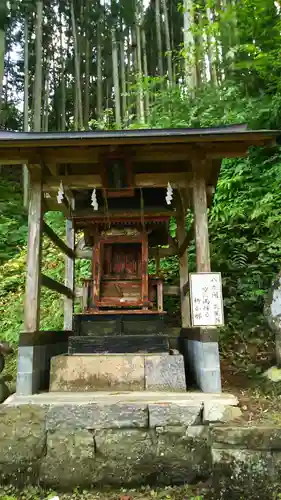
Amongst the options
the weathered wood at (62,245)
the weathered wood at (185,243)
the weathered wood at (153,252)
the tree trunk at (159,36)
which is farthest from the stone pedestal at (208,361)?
the tree trunk at (159,36)

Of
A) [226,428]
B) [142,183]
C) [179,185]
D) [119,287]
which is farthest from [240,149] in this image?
[226,428]

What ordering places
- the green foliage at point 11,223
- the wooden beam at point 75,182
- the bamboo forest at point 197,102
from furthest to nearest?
1. the green foliage at point 11,223
2. the bamboo forest at point 197,102
3. the wooden beam at point 75,182

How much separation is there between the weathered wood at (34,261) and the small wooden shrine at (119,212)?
0.01 meters

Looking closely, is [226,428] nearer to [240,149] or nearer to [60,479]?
[60,479]

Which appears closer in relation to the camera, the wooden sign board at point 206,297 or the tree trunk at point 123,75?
the wooden sign board at point 206,297

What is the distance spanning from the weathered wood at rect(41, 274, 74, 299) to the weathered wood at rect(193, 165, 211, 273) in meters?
2.06

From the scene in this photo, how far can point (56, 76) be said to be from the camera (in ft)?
75.5

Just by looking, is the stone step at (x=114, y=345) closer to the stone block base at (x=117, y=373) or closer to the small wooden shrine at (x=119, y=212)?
the small wooden shrine at (x=119, y=212)

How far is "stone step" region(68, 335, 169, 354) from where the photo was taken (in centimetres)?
505

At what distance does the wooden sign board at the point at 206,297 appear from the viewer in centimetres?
445

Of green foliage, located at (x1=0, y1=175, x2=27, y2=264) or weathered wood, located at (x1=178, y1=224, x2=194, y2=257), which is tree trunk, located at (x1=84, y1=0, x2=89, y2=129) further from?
weathered wood, located at (x1=178, y1=224, x2=194, y2=257)

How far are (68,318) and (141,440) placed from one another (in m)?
3.25

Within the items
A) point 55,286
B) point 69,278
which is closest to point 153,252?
point 69,278

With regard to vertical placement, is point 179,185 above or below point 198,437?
above
